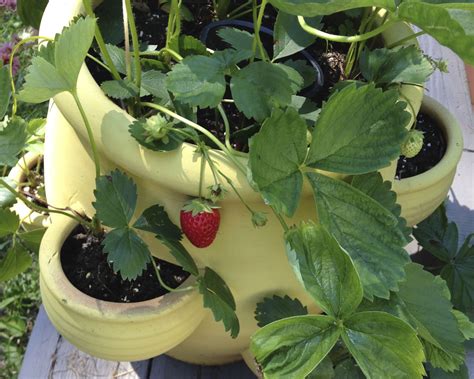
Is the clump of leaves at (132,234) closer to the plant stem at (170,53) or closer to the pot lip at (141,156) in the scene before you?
the pot lip at (141,156)

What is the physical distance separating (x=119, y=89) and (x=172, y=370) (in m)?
0.44

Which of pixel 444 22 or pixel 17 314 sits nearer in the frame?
pixel 444 22

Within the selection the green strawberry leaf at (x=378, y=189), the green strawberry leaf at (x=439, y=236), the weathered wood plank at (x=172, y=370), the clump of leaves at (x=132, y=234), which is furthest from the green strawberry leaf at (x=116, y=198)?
the green strawberry leaf at (x=439, y=236)

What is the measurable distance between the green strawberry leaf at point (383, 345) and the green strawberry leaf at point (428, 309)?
0.22 feet

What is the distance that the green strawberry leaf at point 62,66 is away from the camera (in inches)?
24.4

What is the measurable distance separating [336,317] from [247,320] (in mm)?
183

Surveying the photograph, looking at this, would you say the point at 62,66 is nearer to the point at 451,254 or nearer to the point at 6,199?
the point at 6,199

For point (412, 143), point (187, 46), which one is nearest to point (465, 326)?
point (412, 143)

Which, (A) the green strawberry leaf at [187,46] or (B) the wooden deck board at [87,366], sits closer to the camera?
(A) the green strawberry leaf at [187,46]

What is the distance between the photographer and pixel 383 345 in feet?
2.04

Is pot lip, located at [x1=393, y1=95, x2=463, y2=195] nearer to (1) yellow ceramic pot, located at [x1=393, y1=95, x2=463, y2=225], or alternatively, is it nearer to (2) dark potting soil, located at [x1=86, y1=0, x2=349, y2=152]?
(1) yellow ceramic pot, located at [x1=393, y1=95, x2=463, y2=225]

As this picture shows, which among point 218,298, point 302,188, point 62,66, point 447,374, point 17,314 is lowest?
point 17,314

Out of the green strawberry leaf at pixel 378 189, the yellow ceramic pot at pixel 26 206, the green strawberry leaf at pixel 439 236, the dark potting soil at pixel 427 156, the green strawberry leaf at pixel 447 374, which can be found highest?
the green strawberry leaf at pixel 378 189

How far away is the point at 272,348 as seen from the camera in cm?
62
